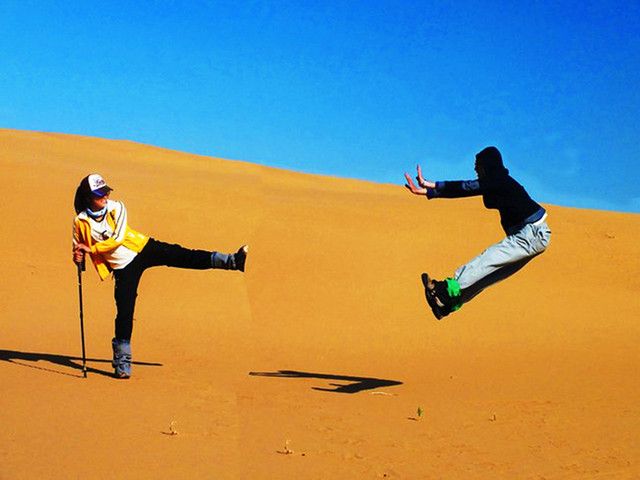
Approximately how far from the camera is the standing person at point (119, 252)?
8.32m

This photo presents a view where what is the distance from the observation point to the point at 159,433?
230 inches

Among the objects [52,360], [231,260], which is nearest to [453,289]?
[231,260]

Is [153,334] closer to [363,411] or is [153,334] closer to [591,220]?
[363,411]

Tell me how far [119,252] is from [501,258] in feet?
12.8

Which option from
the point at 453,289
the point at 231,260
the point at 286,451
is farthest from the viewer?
the point at 231,260

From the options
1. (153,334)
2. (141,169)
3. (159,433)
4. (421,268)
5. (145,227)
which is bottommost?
(159,433)

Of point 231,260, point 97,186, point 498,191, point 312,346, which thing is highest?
point 97,186

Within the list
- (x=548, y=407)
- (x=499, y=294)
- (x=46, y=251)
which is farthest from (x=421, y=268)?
(x=548, y=407)

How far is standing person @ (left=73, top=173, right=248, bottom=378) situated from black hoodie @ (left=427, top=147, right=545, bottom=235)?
2.24 m

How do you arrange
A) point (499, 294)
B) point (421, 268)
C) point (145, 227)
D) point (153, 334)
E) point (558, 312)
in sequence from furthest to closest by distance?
point (145, 227), point (421, 268), point (499, 294), point (558, 312), point (153, 334)

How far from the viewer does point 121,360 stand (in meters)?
8.28

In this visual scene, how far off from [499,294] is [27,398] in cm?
1062

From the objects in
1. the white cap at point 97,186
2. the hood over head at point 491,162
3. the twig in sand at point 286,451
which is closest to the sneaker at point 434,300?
the hood over head at point 491,162

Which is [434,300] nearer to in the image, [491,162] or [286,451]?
[491,162]
